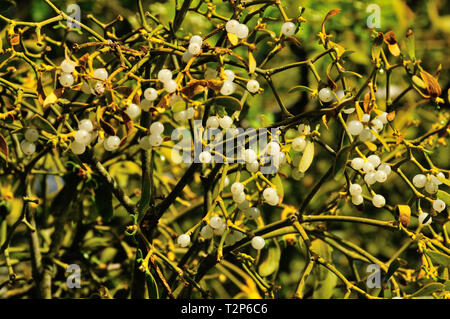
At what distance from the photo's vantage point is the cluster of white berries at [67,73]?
2.29ft

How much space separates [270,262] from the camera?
37.2 inches

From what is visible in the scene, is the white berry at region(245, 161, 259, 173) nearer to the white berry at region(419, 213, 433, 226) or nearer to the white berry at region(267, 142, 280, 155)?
the white berry at region(267, 142, 280, 155)

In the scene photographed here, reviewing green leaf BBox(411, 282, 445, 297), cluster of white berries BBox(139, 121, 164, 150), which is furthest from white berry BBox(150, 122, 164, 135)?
green leaf BBox(411, 282, 445, 297)

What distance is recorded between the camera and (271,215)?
179cm

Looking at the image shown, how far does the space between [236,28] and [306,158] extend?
199mm

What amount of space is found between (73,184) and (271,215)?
891 mm

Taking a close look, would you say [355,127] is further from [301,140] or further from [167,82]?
[167,82]

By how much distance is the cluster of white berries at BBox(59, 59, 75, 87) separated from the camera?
2.29 ft

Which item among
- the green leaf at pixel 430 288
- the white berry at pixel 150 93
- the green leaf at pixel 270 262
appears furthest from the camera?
the green leaf at pixel 270 262

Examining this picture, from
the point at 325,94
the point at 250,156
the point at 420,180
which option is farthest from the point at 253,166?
the point at 420,180

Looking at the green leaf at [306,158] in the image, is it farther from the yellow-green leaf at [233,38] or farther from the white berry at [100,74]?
the white berry at [100,74]

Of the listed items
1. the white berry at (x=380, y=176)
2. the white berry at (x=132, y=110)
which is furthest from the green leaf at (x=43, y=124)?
the white berry at (x=380, y=176)

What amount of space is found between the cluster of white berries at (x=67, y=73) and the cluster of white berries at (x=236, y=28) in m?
0.21

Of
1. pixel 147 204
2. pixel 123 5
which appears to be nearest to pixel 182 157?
pixel 147 204
